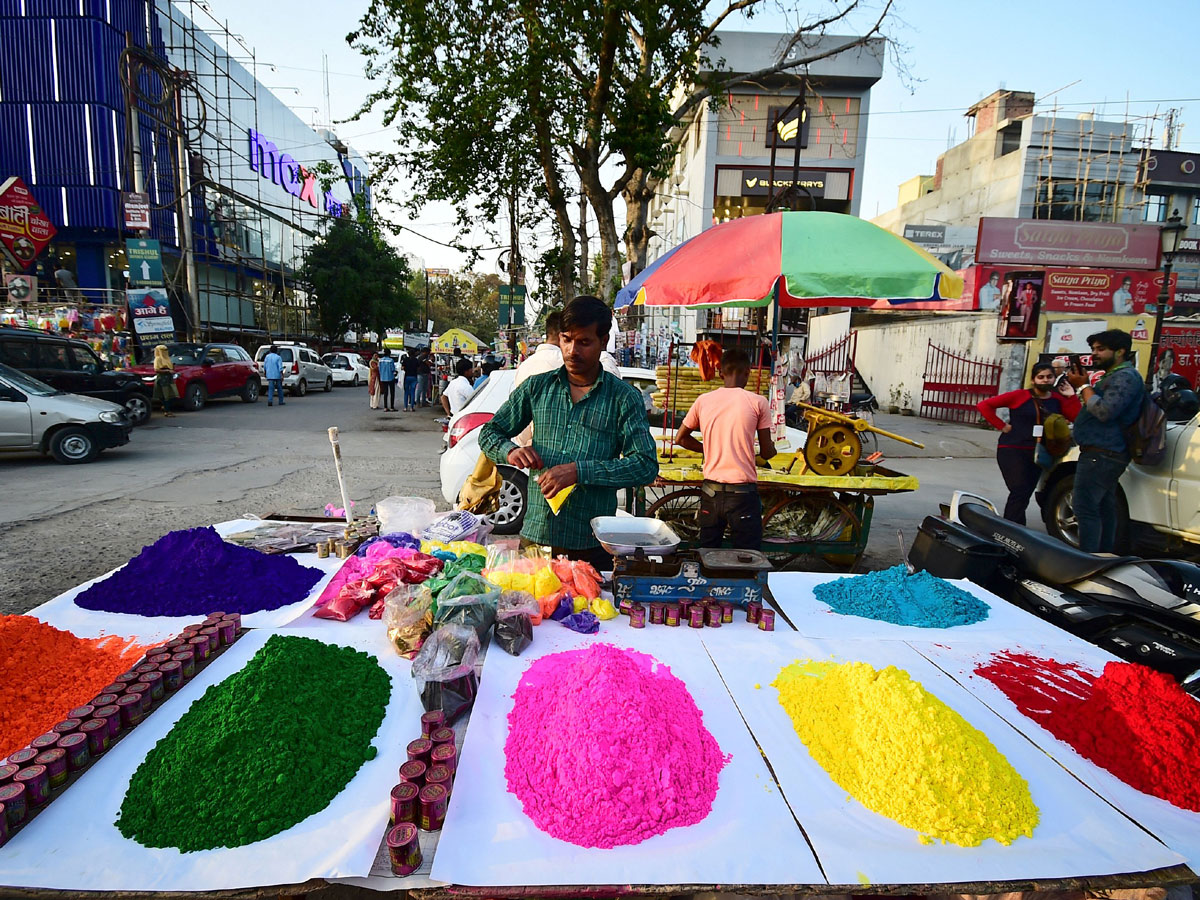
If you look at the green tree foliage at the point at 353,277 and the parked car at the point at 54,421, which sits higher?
the green tree foliage at the point at 353,277

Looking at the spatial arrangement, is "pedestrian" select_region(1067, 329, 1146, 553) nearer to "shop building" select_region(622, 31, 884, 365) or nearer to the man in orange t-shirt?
the man in orange t-shirt

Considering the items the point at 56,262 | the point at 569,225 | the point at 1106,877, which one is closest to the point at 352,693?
the point at 1106,877

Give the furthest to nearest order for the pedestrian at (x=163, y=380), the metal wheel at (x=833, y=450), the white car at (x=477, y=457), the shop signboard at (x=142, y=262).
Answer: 1. the shop signboard at (x=142, y=262)
2. the pedestrian at (x=163, y=380)
3. the white car at (x=477, y=457)
4. the metal wheel at (x=833, y=450)

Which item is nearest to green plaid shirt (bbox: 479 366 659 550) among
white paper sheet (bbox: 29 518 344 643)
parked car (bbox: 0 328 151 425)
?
white paper sheet (bbox: 29 518 344 643)

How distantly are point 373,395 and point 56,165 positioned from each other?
13089 mm

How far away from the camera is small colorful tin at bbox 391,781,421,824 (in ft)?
4.68

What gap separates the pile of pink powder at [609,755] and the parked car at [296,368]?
20.6 m

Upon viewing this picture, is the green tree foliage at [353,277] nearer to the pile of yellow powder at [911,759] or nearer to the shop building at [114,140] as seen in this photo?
the shop building at [114,140]

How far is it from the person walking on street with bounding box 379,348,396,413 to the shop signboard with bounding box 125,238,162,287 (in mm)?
6594

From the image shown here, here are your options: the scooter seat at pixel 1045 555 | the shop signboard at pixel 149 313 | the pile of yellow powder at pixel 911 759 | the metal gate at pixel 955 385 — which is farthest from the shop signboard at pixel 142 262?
the metal gate at pixel 955 385

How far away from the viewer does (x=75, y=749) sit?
5.05 ft

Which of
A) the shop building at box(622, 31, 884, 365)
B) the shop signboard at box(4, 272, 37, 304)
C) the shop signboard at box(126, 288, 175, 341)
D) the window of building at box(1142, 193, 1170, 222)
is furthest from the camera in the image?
the window of building at box(1142, 193, 1170, 222)

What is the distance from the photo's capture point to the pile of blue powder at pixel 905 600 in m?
2.56

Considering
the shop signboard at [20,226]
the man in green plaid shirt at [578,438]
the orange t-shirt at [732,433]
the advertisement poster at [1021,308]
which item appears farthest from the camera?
the advertisement poster at [1021,308]
